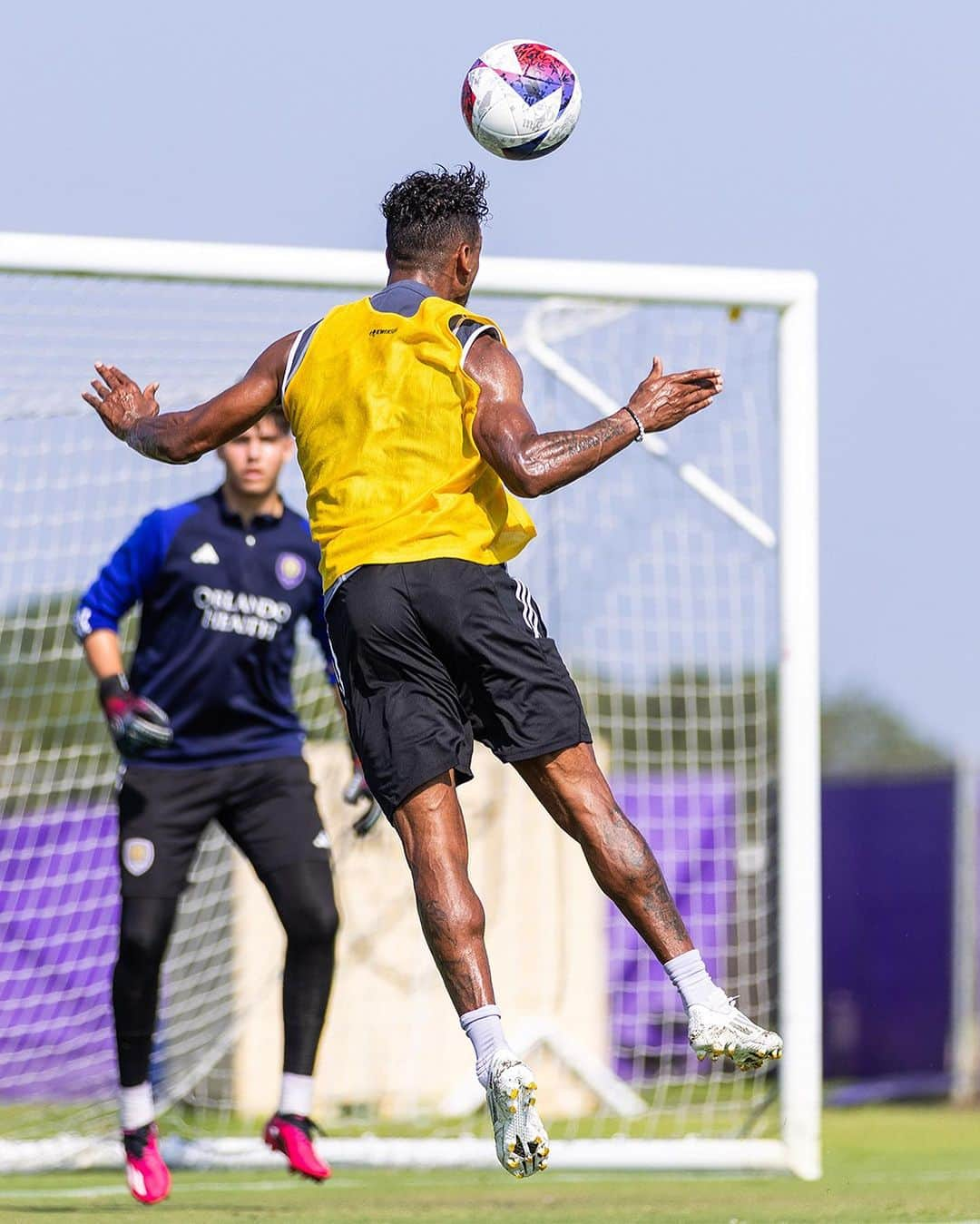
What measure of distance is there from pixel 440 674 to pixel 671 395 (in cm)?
89

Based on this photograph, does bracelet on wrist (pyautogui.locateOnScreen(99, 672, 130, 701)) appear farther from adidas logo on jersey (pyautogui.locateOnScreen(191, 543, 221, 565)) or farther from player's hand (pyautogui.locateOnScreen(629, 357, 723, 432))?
player's hand (pyautogui.locateOnScreen(629, 357, 723, 432))

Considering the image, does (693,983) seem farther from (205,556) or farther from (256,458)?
(256,458)

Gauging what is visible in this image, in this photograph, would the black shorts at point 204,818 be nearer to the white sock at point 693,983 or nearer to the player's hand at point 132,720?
the player's hand at point 132,720

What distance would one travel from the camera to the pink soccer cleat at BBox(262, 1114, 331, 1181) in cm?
594

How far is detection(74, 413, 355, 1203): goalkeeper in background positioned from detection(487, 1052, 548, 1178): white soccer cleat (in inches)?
75.5

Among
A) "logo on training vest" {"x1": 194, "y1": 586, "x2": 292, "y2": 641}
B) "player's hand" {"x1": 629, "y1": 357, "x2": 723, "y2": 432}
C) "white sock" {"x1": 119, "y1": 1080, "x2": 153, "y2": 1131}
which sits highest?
"player's hand" {"x1": 629, "y1": 357, "x2": 723, "y2": 432}

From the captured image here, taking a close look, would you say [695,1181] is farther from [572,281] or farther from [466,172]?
[466,172]

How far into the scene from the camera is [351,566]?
473 centimetres

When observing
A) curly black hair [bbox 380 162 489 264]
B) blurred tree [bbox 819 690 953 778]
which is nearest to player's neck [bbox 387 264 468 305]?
curly black hair [bbox 380 162 489 264]

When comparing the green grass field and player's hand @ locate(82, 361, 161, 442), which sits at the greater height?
player's hand @ locate(82, 361, 161, 442)

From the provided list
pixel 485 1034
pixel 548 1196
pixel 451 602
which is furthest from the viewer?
pixel 548 1196

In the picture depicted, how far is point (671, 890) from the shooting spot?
987 centimetres

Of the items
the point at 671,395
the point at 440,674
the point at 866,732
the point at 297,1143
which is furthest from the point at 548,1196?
the point at 866,732

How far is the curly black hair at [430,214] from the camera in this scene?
4961 mm
